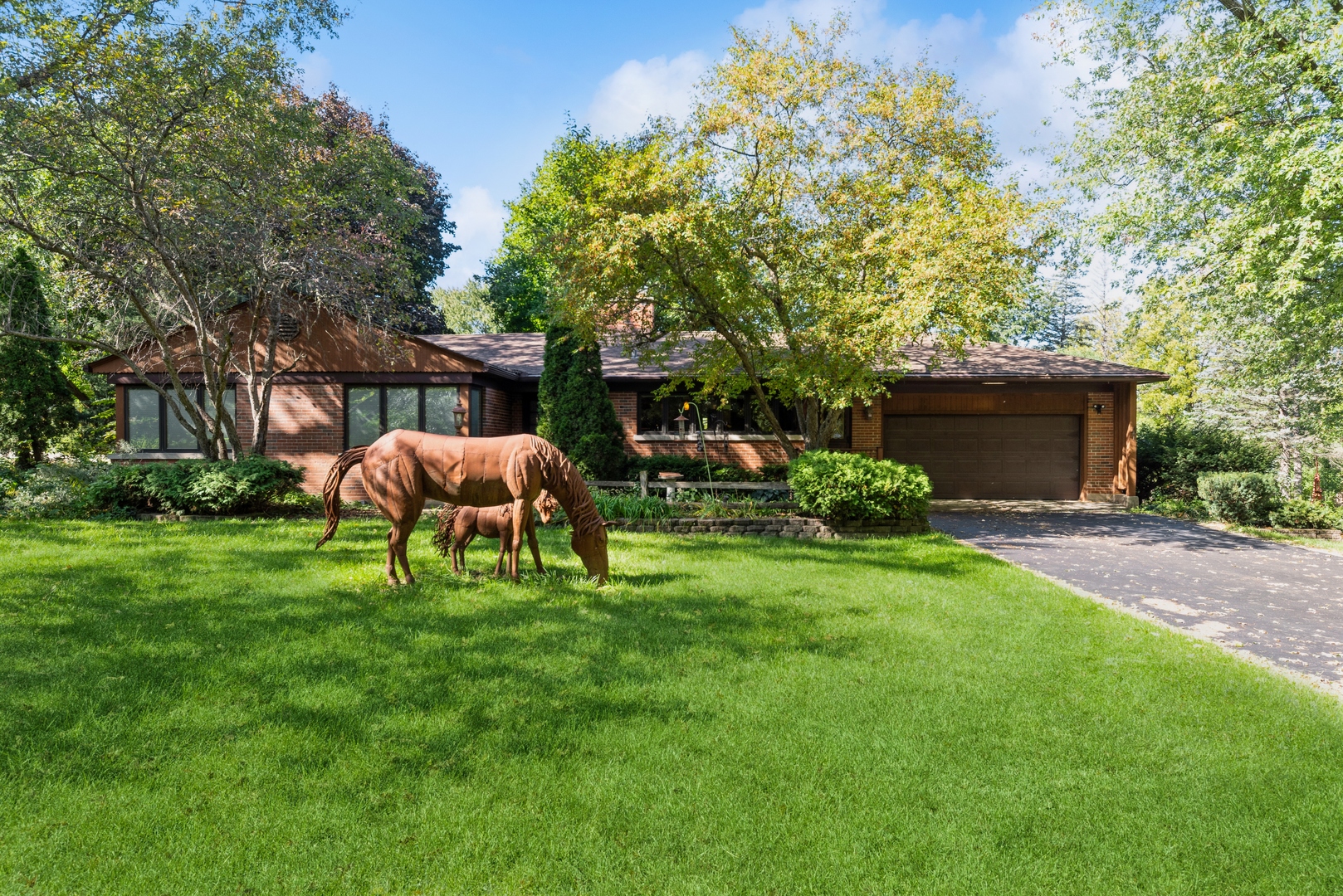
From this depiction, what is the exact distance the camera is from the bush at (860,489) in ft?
41.4

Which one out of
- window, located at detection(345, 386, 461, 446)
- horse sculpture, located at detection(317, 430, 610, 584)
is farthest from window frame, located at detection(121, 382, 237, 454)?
horse sculpture, located at detection(317, 430, 610, 584)

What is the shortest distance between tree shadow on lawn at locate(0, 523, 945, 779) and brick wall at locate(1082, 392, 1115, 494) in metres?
15.2

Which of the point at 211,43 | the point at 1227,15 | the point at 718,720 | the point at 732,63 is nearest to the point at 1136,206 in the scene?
the point at 1227,15

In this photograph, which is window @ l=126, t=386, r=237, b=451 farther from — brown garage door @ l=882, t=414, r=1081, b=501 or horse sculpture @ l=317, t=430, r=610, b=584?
brown garage door @ l=882, t=414, r=1081, b=501

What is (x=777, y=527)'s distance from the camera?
42.7ft

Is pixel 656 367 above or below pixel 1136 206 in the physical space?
below

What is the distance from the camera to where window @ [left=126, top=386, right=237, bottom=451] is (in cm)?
1822

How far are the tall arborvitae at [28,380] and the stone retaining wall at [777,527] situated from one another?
15.3 metres

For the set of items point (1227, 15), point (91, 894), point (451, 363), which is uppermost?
point (1227, 15)

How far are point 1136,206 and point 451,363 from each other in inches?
588

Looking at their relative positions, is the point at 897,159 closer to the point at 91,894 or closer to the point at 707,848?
the point at 707,848

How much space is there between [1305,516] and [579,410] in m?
15.1

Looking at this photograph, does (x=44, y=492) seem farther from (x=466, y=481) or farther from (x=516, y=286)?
(x=516, y=286)

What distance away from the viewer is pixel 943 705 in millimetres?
4855
